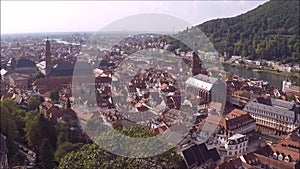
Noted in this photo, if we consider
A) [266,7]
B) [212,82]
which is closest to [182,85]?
[212,82]

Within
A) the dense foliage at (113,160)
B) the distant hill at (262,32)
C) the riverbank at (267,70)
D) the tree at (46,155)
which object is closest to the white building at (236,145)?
the dense foliage at (113,160)

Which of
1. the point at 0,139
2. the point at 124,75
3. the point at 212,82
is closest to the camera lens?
the point at 0,139

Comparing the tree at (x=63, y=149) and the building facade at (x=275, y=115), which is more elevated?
the tree at (x=63, y=149)

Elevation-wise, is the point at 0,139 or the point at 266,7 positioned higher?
the point at 266,7

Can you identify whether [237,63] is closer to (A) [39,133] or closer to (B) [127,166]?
(A) [39,133]

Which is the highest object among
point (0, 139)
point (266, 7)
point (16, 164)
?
point (266, 7)

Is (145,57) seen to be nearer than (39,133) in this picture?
No

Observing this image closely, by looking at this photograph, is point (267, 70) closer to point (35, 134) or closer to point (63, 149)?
point (35, 134)

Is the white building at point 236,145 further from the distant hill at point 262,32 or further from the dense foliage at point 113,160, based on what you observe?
the distant hill at point 262,32
